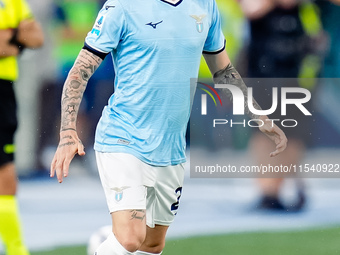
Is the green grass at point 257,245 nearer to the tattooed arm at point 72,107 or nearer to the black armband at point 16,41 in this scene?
the black armband at point 16,41

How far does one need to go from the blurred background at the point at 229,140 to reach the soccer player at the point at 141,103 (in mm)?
1151

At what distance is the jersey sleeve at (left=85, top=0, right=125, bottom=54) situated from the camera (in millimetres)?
3379

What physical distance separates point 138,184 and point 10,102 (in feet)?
5.09

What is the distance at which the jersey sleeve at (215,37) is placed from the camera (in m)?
3.75

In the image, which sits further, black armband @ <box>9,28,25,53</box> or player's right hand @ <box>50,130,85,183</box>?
black armband @ <box>9,28,25,53</box>

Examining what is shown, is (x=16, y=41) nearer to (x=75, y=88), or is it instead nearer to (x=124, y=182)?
(x=75, y=88)

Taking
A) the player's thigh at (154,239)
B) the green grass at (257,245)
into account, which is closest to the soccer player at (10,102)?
the green grass at (257,245)

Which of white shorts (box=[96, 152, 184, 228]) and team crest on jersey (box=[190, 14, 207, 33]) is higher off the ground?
team crest on jersey (box=[190, 14, 207, 33])

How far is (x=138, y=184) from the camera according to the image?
3.40m

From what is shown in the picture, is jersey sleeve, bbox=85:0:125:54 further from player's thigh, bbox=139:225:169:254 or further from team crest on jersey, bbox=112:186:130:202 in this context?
player's thigh, bbox=139:225:169:254

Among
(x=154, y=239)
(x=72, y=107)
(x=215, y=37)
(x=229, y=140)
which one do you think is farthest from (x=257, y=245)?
(x=72, y=107)

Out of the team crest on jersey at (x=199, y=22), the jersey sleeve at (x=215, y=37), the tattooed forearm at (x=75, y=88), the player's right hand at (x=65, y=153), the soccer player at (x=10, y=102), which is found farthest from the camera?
the soccer player at (x=10, y=102)

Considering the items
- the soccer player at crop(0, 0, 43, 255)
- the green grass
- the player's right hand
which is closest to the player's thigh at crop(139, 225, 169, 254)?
the player's right hand

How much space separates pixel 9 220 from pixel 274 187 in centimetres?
174
